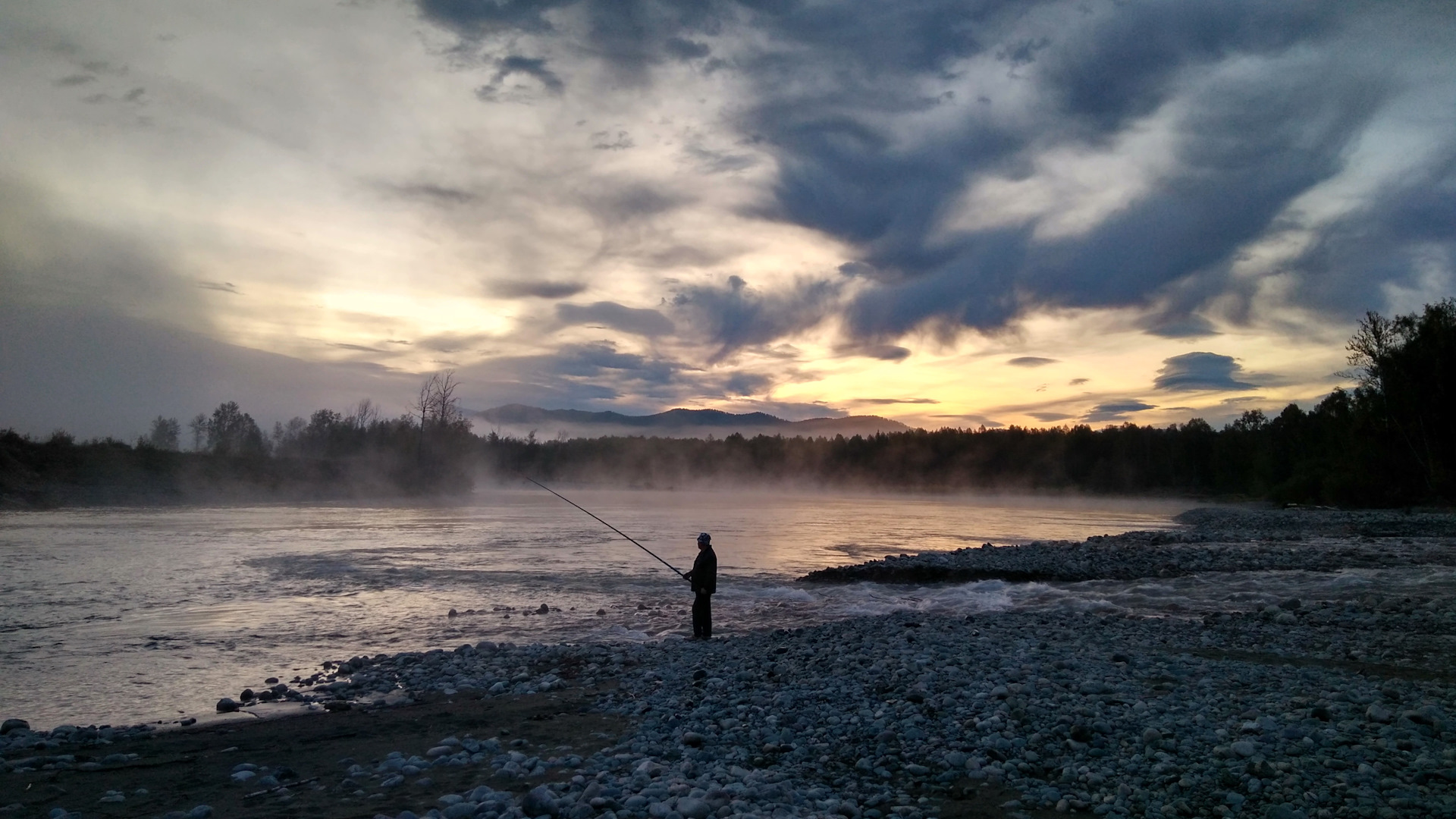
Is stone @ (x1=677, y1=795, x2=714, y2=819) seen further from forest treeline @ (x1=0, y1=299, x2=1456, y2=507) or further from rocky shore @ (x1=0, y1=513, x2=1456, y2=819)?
forest treeline @ (x1=0, y1=299, x2=1456, y2=507)

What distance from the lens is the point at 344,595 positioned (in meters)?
19.1

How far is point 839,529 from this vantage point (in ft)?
150

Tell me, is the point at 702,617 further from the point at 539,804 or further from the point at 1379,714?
the point at 1379,714

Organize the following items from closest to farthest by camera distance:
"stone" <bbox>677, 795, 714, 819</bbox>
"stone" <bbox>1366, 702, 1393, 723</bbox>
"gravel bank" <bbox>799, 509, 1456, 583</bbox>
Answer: "stone" <bbox>677, 795, 714, 819</bbox> < "stone" <bbox>1366, 702, 1393, 723</bbox> < "gravel bank" <bbox>799, 509, 1456, 583</bbox>

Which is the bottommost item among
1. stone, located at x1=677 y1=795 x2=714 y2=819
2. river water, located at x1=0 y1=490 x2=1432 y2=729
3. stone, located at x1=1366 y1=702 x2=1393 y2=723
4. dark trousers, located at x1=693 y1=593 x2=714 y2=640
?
river water, located at x1=0 y1=490 x2=1432 y2=729

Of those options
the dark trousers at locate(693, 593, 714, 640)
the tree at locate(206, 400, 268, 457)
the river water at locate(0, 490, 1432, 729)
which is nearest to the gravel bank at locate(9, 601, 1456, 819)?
the dark trousers at locate(693, 593, 714, 640)

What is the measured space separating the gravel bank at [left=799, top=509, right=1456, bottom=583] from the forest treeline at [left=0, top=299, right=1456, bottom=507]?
64.0ft

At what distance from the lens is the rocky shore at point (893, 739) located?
5.73 meters

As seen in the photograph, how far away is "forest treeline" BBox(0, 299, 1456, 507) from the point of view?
47.8 metres

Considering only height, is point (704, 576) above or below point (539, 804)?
above

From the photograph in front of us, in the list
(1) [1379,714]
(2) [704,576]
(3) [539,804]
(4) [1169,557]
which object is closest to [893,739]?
(3) [539,804]

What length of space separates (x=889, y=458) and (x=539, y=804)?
6030 inches

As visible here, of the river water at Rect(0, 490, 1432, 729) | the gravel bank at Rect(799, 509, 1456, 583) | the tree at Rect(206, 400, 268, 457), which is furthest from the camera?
the tree at Rect(206, 400, 268, 457)

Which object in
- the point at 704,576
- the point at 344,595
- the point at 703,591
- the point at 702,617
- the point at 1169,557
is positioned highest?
the point at 704,576
